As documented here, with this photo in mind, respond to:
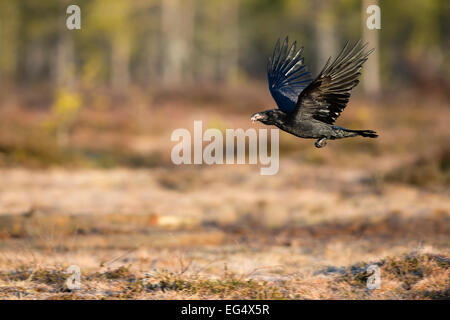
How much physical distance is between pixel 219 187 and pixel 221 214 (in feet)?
7.76

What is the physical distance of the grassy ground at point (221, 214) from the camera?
17.8ft

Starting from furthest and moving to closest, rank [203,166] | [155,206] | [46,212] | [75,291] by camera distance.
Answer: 1. [203,166]
2. [155,206]
3. [46,212]
4. [75,291]

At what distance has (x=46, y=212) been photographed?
1001 centimetres

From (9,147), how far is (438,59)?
2571 centimetres

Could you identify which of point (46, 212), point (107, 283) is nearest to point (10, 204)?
point (46, 212)

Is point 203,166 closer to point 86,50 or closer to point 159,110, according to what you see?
point 159,110

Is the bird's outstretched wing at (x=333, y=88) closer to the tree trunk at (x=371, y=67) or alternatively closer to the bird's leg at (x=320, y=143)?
the bird's leg at (x=320, y=143)

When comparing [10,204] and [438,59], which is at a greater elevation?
[438,59]

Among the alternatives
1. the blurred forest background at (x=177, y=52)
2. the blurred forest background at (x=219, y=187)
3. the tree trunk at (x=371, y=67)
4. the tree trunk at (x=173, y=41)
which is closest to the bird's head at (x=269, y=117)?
the blurred forest background at (x=219, y=187)

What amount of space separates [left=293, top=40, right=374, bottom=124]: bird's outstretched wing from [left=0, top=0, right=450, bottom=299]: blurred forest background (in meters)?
1.69

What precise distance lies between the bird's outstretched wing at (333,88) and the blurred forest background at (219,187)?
1687 mm

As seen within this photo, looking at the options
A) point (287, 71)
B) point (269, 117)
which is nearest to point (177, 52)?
point (287, 71)

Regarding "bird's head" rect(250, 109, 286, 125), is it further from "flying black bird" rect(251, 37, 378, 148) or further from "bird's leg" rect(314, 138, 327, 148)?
"bird's leg" rect(314, 138, 327, 148)

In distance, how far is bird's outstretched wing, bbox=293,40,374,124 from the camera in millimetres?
4254
